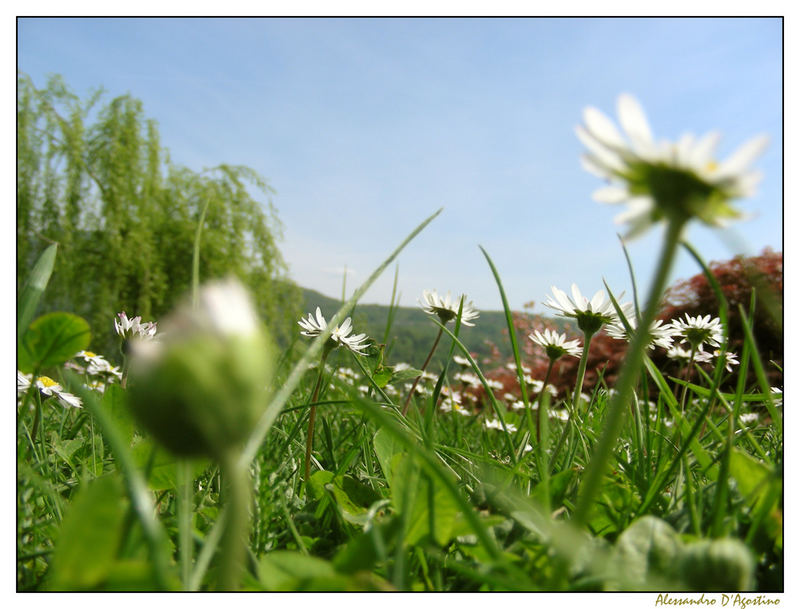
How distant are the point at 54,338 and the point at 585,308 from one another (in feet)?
2.44

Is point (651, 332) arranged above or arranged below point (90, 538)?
above

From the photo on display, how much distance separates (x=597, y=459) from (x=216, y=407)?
0.20 meters

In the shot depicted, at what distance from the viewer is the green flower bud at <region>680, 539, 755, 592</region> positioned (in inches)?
13.2

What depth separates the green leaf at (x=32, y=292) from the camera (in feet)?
1.58

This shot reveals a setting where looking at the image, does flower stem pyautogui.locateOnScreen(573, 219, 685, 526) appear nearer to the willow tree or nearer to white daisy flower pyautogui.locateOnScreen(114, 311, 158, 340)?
white daisy flower pyautogui.locateOnScreen(114, 311, 158, 340)

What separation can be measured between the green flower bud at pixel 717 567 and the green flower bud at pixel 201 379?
0.30 meters

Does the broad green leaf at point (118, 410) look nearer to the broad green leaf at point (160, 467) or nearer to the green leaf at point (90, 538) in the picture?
the broad green leaf at point (160, 467)

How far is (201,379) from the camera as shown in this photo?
0.25m

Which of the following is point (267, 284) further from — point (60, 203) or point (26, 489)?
point (26, 489)

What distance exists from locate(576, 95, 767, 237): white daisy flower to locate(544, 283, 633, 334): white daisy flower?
1.81ft

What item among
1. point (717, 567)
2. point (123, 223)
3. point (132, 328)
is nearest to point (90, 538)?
point (717, 567)

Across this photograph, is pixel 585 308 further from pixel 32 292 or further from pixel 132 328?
pixel 132 328

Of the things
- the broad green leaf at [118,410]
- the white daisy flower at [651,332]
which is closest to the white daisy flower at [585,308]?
the white daisy flower at [651,332]
